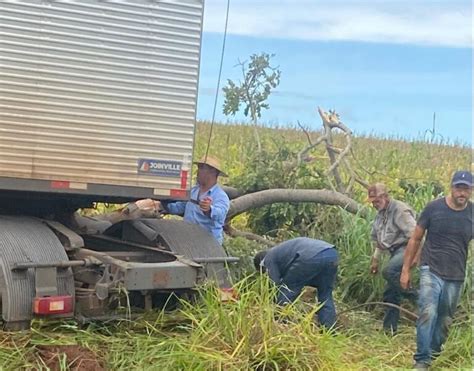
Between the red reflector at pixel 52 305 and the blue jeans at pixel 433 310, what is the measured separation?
2796 mm

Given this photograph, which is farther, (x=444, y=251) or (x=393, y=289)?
(x=393, y=289)

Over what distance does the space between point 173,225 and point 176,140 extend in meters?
0.97

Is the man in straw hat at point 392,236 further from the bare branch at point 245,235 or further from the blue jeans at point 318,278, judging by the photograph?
the bare branch at point 245,235

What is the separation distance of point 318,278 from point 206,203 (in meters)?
1.27

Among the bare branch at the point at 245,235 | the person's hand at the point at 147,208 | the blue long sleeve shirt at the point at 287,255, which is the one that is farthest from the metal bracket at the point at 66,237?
the bare branch at the point at 245,235

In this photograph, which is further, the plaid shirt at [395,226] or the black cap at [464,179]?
the plaid shirt at [395,226]

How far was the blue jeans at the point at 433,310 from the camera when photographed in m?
7.66

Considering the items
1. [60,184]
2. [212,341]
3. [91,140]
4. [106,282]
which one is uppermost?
[91,140]

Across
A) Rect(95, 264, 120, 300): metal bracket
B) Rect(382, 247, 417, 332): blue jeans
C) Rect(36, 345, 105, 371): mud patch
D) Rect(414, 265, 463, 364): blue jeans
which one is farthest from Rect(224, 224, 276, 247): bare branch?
Rect(36, 345, 105, 371): mud patch

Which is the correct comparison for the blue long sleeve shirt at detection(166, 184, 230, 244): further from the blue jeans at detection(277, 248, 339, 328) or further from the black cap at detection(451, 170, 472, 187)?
the black cap at detection(451, 170, 472, 187)

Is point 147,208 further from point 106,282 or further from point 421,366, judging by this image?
point 421,366

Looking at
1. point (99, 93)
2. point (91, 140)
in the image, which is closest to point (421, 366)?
point (91, 140)

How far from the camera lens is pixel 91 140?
25.1ft

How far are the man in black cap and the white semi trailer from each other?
5.65ft
